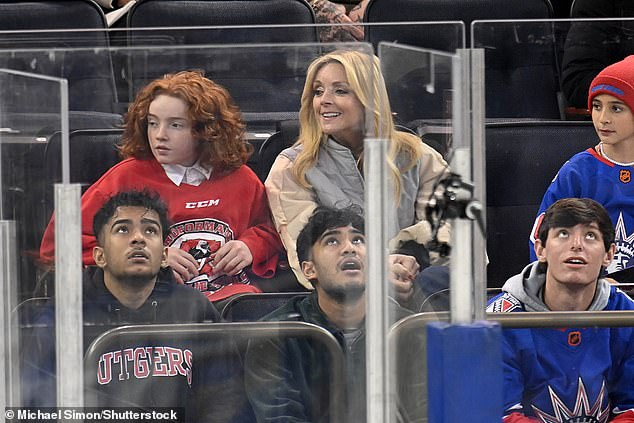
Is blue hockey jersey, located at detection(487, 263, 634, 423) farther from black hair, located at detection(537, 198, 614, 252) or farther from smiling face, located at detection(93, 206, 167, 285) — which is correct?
smiling face, located at detection(93, 206, 167, 285)

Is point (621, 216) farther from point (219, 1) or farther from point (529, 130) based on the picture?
point (219, 1)

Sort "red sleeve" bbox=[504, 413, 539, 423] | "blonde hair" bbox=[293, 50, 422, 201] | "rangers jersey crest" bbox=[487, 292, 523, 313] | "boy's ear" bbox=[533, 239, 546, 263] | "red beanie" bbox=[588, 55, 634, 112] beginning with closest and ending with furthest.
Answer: "blonde hair" bbox=[293, 50, 422, 201] < "red sleeve" bbox=[504, 413, 539, 423] < "rangers jersey crest" bbox=[487, 292, 523, 313] < "boy's ear" bbox=[533, 239, 546, 263] < "red beanie" bbox=[588, 55, 634, 112]

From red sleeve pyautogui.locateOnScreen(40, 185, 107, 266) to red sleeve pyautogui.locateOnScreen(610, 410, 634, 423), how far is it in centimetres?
77

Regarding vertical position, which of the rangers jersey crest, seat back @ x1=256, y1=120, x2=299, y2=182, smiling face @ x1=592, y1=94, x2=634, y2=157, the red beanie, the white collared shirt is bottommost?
the rangers jersey crest

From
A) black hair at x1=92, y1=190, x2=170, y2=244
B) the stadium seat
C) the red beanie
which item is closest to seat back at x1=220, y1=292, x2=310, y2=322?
black hair at x1=92, y1=190, x2=170, y2=244

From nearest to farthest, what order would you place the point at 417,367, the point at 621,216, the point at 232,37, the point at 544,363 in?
the point at 417,367 < the point at 232,37 < the point at 544,363 < the point at 621,216

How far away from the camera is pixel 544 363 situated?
5.25 feet

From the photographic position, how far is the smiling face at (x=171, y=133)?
1.26 m

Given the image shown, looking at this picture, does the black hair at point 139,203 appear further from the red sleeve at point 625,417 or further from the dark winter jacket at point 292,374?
the red sleeve at point 625,417

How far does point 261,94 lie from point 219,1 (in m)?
1.58

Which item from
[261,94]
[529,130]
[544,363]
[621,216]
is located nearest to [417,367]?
[261,94]

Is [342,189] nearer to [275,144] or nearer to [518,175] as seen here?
[275,144]

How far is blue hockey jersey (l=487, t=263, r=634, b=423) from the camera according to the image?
1581 millimetres

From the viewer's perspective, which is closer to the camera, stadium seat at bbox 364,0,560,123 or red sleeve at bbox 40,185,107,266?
red sleeve at bbox 40,185,107,266
